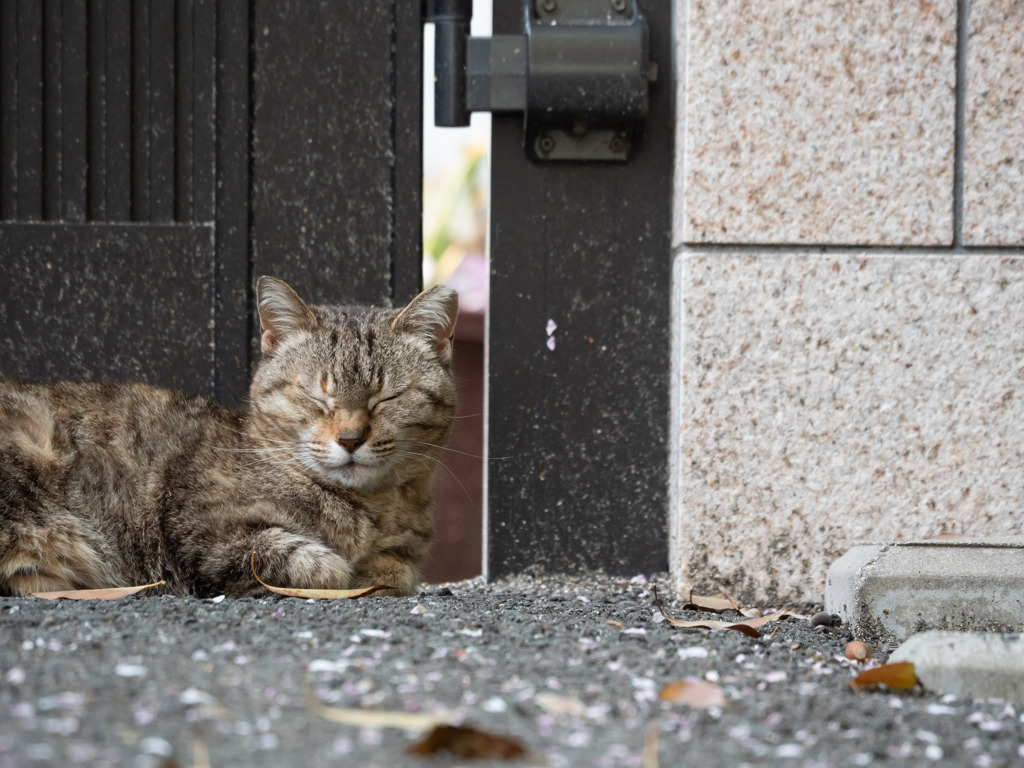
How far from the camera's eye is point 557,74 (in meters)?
2.85

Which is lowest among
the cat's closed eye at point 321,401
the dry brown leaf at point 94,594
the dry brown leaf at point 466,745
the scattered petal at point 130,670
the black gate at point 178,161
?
the dry brown leaf at point 94,594

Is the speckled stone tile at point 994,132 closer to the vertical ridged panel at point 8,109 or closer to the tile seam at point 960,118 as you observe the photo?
the tile seam at point 960,118

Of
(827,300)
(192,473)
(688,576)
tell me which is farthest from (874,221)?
(192,473)

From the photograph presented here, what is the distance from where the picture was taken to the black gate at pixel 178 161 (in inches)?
120

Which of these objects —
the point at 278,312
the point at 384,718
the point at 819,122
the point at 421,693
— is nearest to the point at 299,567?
the point at 278,312

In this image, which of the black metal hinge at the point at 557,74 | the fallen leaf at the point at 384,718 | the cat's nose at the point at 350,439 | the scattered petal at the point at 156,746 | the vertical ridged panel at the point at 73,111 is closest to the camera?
the scattered petal at the point at 156,746

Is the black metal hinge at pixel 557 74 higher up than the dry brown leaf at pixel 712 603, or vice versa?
the black metal hinge at pixel 557 74

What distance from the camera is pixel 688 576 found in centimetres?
277

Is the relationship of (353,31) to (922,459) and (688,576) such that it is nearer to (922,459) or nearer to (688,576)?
(688,576)

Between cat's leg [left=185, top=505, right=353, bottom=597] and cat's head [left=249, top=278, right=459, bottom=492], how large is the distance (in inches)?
9.4

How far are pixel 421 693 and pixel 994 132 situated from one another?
93.9 inches

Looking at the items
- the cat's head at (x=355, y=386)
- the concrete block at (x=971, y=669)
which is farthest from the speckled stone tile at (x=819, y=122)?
the concrete block at (x=971, y=669)

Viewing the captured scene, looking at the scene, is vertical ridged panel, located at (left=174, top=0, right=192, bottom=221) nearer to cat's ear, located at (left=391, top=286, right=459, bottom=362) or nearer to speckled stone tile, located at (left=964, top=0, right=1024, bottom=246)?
cat's ear, located at (left=391, top=286, right=459, bottom=362)

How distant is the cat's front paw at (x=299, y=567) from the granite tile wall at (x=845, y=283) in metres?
1.04
